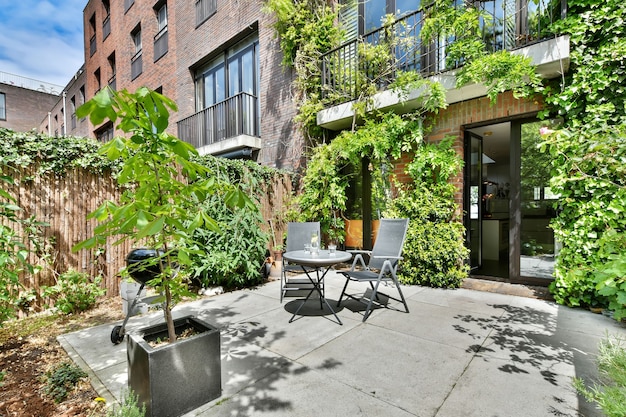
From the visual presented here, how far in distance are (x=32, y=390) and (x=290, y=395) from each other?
1.92m

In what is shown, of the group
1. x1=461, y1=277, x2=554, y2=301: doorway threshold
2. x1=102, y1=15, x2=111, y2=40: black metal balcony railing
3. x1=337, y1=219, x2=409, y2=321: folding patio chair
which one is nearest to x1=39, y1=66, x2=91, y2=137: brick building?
x1=102, y1=15, x2=111, y2=40: black metal balcony railing

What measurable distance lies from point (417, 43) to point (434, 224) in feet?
10.6

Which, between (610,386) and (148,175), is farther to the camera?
(610,386)

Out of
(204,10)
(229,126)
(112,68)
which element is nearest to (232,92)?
(229,126)

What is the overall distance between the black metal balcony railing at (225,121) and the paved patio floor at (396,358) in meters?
5.39

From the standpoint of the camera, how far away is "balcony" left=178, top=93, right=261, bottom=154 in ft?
25.2

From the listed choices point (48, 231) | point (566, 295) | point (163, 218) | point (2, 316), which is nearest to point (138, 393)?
point (163, 218)

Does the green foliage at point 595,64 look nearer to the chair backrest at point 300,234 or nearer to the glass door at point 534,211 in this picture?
the glass door at point 534,211

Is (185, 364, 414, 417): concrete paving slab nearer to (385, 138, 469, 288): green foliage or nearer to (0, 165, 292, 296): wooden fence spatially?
(0, 165, 292, 296): wooden fence

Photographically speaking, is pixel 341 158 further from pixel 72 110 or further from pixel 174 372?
pixel 72 110

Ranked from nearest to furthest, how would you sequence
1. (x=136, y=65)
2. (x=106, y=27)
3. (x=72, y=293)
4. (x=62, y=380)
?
(x=62, y=380) → (x=72, y=293) → (x=136, y=65) → (x=106, y=27)

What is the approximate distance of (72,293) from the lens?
3.78 meters

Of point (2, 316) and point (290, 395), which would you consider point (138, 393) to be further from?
point (2, 316)

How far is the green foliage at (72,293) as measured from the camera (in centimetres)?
371
